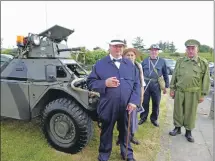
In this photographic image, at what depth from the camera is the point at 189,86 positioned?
176 inches

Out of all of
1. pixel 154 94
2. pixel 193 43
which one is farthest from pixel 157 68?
pixel 193 43

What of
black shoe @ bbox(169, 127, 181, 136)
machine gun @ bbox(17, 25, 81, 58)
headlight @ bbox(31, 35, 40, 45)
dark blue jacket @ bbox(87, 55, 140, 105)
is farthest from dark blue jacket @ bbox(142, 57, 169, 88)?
headlight @ bbox(31, 35, 40, 45)

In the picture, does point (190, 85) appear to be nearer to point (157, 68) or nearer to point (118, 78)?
point (157, 68)

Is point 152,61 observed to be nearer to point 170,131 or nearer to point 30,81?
point 170,131

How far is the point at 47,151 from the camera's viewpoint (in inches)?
145

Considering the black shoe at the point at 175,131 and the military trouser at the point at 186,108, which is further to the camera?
the black shoe at the point at 175,131

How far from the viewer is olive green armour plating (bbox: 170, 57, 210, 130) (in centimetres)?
442

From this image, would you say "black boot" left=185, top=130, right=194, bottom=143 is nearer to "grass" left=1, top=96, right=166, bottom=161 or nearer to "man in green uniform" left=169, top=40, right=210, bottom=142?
"man in green uniform" left=169, top=40, right=210, bottom=142

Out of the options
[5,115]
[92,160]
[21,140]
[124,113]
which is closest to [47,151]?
[21,140]

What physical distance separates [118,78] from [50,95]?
134 centimetres

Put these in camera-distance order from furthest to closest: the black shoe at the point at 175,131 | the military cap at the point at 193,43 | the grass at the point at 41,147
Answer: the black shoe at the point at 175,131
the military cap at the point at 193,43
the grass at the point at 41,147

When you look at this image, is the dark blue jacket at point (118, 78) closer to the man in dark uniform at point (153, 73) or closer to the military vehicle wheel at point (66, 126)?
the military vehicle wheel at point (66, 126)

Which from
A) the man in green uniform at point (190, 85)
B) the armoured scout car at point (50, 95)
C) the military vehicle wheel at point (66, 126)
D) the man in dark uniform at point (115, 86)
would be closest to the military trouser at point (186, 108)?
the man in green uniform at point (190, 85)

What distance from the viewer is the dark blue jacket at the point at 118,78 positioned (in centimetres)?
319
